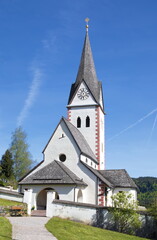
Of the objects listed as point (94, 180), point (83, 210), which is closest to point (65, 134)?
point (94, 180)

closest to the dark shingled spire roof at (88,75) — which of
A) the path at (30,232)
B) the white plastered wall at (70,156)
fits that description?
the white plastered wall at (70,156)

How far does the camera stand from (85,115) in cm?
3934

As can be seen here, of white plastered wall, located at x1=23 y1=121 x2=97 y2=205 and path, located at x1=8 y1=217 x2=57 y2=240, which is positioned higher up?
white plastered wall, located at x1=23 y1=121 x2=97 y2=205

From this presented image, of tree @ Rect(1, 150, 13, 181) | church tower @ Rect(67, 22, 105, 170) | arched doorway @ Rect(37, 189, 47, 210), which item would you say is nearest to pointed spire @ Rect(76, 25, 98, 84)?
church tower @ Rect(67, 22, 105, 170)

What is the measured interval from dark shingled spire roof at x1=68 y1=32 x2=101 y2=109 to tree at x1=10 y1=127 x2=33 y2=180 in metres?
15.2

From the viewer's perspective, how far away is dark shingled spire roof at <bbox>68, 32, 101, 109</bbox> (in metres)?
40.9

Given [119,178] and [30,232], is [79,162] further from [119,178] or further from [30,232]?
[30,232]

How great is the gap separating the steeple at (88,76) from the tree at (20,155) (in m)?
15.2

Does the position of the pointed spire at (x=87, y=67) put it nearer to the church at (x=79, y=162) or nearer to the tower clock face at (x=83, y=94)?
the church at (x=79, y=162)

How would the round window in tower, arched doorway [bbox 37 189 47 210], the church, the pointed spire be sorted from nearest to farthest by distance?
the church < arched doorway [bbox 37 189 47 210] < the round window in tower < the pointed spire

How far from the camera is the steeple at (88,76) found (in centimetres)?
4077

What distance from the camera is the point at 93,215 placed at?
811 inches

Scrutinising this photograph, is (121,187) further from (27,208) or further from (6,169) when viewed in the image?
(6,169)

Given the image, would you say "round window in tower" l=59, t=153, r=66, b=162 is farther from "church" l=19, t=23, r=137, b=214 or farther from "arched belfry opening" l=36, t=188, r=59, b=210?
"arched belfry opening" l=36, t=188, r=59, b=210
